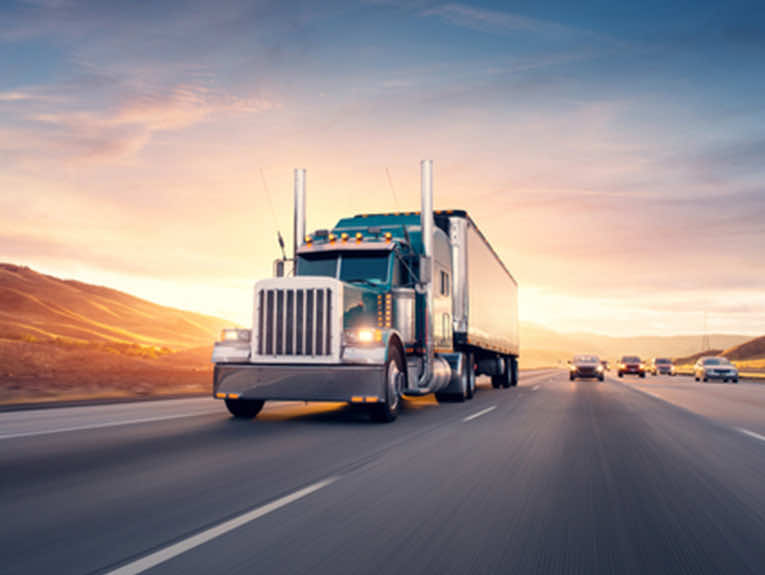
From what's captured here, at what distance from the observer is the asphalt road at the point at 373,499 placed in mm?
4684

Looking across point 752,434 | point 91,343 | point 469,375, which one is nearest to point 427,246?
point 469,375

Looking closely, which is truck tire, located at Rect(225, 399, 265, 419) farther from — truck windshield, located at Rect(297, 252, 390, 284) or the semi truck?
truck windshield, located at Rect(297, 252, 390, 284)

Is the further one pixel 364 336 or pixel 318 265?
pixel 318 265

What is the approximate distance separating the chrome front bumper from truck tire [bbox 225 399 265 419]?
3.45 feet

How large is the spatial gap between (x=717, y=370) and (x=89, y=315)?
347ft

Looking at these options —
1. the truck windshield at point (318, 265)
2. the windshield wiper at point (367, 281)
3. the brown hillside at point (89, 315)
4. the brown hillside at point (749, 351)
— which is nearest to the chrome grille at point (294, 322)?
the windshield wiper at point (367, 281)

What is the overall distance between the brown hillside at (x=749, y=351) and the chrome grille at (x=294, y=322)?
5717 inches

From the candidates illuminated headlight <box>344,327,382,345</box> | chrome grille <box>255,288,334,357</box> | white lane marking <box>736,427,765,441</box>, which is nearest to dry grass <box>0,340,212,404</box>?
chrome grille <box>255,288,334,357</box>

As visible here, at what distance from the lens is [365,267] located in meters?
14.7

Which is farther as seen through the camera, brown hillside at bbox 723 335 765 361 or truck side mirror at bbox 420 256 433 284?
brown hillside at bbox 723 335 765 361

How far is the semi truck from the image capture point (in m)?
12.5

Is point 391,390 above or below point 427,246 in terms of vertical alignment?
below

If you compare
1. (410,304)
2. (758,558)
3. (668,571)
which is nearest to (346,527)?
(668,571)

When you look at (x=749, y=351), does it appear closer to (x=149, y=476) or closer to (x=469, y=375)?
(x=469, y=375)
